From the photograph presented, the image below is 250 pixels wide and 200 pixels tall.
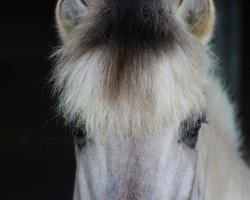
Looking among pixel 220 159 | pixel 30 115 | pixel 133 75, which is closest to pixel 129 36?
pixel 133 75

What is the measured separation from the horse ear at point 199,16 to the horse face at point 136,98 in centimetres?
11

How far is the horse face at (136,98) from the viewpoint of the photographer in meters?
2.38

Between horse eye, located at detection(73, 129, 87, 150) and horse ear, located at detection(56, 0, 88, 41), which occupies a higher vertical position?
horse ear, located at detection(56, 0, 88, 41)

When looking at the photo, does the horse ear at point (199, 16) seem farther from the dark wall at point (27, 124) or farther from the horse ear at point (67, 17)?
the dark wall at point (27, 124)

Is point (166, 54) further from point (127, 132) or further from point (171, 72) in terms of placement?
point (127, 132)

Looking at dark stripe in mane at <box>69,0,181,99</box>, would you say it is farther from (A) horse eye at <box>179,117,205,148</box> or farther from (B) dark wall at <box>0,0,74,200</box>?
(B) dark wall at <box>0,0,74,200</box>

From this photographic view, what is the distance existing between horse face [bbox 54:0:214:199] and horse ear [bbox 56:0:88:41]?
9.0 inches

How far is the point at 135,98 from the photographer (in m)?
2.39

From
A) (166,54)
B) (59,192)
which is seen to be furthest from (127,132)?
(59,192)

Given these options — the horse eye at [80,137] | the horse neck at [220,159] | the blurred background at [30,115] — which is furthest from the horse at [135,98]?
the blurred background at [30,115]

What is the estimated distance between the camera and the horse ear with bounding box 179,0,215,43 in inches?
103

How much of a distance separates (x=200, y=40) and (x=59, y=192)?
2786mm

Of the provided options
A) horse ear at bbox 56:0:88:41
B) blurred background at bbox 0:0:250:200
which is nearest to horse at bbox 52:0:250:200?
horse ear at bbox 56:0:88:41

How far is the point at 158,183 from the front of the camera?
2357mm
